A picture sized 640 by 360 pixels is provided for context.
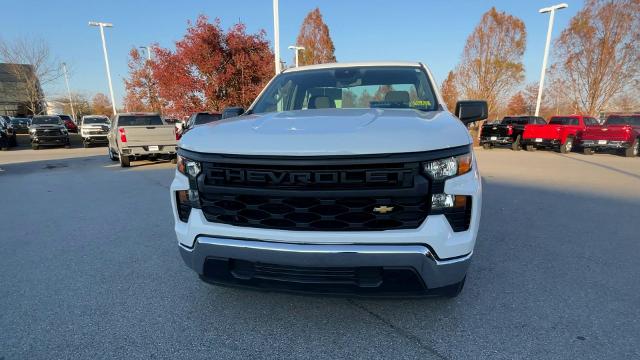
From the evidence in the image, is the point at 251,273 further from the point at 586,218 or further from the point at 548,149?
the point at 548,149

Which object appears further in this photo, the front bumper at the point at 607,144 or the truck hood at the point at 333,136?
the front bumper at the point at 607,144

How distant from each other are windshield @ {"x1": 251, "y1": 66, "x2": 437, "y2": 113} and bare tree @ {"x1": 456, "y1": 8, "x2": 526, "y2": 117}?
22923 millimetres

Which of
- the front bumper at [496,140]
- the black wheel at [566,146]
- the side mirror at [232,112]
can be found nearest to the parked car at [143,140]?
the side mirror at [232,112]

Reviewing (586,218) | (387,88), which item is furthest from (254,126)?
(586,218)

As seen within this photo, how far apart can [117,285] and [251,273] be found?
65.1 inches

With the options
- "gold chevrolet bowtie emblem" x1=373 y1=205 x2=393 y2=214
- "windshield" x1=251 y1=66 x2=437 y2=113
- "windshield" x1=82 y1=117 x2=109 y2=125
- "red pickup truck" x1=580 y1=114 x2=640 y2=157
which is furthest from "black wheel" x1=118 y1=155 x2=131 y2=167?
"red pickup truck" x1=580 y1=114 x2=640 y2=157

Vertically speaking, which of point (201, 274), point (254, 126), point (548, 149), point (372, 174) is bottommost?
point (548, 149)

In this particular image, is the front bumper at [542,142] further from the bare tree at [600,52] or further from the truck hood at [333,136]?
the truck hood at [333,136]

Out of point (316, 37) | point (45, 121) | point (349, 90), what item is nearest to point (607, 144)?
point (349, 90)

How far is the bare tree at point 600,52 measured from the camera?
19.4 m

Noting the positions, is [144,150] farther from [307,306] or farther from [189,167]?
[307,306]

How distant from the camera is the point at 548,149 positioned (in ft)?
56.4

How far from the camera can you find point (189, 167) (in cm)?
215

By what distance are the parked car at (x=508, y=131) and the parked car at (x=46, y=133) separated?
2194 centimetres
